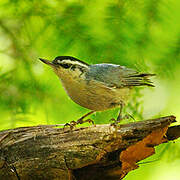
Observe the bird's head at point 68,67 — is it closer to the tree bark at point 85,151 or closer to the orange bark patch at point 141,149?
the tree bark at point 85,151

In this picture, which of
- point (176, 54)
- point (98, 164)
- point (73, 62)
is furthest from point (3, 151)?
point (176, 54)

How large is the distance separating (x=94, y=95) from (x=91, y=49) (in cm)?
20

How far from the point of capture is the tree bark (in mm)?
863

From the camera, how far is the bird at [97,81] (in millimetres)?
1164

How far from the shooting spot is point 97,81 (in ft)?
3.93

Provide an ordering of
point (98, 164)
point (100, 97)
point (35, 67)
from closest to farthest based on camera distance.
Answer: point (98, 164) → point (100, 97) → point (35, 67)

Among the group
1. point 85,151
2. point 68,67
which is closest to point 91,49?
point 68,67

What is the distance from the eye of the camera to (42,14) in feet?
4.09

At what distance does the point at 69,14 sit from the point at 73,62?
0.19 meters

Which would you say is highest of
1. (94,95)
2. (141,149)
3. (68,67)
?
(68,67)

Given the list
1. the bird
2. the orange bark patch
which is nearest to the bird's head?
the bird

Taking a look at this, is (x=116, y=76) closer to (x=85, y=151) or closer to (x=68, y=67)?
(x=68, y=67)

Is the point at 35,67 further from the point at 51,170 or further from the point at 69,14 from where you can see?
the point at 51,170

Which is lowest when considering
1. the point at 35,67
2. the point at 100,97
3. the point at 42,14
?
the point at 100,97
